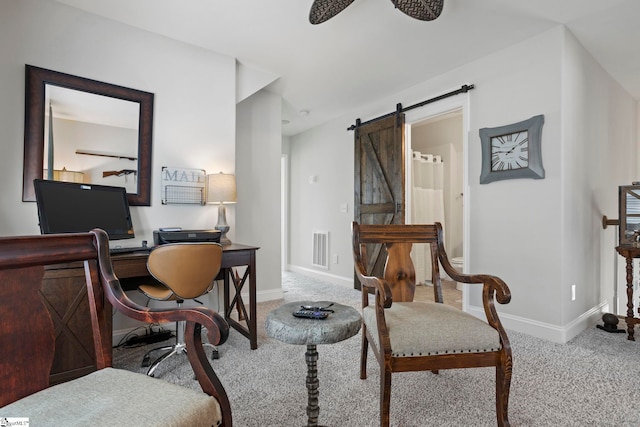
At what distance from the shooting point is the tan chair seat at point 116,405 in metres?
0.76

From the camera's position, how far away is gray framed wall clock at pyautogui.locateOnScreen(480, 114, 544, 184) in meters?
2.66

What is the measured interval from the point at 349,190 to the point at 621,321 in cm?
317

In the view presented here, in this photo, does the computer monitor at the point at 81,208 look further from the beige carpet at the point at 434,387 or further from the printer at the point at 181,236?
the beige carpet at the point at 434,387

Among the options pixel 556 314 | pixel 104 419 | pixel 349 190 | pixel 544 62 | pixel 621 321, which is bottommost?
pixel 621 321

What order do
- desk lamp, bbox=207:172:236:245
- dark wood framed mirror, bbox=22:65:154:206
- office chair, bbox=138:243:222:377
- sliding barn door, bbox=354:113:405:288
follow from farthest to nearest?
sliding barn door, bbox=354:113:405:288 → desk lamp, bbox=207:172:236:245 → dark wood framed mirror, bbox=22:65:154:206 → office chair, bbox=138:243:222:377

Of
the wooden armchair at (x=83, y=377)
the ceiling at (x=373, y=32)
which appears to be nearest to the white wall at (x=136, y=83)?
the ceiling at (x=373, y=32)

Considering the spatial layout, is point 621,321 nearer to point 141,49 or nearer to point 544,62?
point 544,62

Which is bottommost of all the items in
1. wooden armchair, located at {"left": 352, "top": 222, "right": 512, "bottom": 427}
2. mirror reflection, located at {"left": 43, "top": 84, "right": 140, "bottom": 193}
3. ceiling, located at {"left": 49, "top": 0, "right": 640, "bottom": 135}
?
wooden armchair, located at {"left": 352, "top": 222, "right": 512, "bottom": 427}

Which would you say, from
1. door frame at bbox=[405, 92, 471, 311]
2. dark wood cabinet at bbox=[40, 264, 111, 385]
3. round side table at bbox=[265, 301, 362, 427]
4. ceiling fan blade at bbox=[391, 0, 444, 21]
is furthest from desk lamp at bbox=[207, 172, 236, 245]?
door frame at bbox=[405, 92, 471, 311]

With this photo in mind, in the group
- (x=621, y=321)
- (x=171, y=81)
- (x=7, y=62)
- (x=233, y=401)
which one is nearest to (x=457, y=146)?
(x=621, y=321)

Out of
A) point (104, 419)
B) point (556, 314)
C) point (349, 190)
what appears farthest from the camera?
point (349, 190)

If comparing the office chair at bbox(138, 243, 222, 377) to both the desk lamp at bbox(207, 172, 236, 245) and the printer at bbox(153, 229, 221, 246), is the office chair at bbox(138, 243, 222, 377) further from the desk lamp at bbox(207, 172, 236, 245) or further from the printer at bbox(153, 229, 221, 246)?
the desk lamp at bbox(207, 172, 236, 245)

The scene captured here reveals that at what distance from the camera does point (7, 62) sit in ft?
6.88

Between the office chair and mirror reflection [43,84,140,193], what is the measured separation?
0.96m
